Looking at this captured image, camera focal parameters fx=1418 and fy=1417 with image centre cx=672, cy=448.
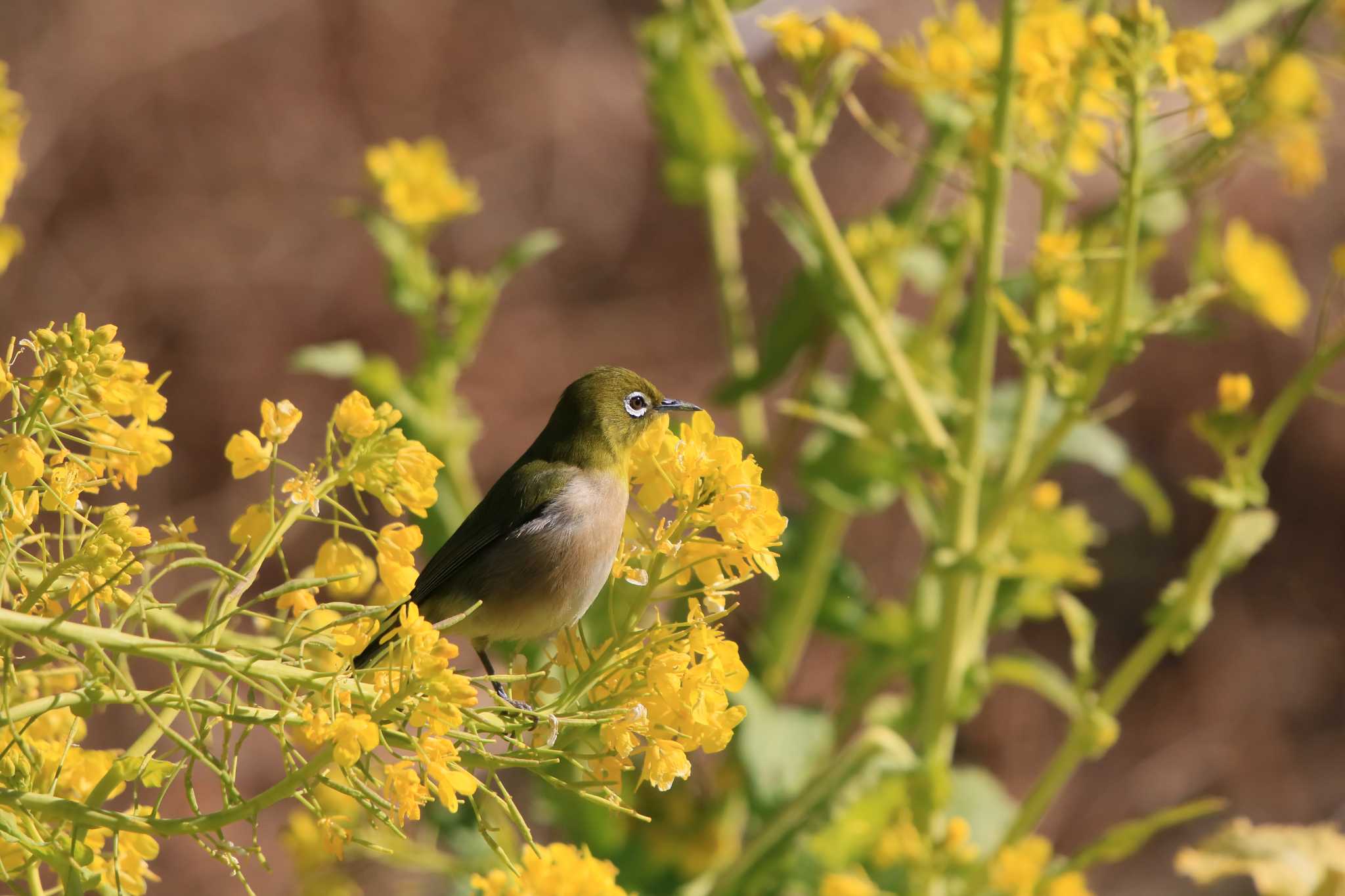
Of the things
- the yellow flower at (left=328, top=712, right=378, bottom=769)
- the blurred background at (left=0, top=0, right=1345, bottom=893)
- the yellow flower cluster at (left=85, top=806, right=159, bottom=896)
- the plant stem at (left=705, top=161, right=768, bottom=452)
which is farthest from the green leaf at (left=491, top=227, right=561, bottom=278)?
the blurred background at (left=0, top=0, right=1345, bottom=893)

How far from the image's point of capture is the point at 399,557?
3.07ft

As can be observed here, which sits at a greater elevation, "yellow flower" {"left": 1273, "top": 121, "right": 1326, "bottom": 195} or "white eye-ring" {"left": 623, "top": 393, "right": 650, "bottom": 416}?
"white eye-ring" {"left": 623, "top": 393, "right": 650, "bottom": 416}

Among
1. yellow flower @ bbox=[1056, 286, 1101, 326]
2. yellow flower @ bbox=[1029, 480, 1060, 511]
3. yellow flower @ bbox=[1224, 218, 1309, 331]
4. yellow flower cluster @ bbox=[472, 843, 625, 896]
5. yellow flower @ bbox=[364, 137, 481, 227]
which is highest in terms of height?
yellow flower @ bbox=[364, 137, 481, 227]

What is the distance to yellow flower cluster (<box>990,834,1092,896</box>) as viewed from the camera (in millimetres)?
1575

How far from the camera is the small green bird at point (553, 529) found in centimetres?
119

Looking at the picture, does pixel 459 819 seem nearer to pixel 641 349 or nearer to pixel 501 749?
pixel 501 749

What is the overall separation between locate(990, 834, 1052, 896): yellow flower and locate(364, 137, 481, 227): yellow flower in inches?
41.0

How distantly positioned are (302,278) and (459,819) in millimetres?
2381

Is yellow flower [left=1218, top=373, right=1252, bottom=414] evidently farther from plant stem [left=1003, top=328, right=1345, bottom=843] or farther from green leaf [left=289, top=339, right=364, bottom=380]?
green leaf [left=289, top=339, right=364, bottom=380]

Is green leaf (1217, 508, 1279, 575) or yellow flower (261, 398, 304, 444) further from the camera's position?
green leaf (1217, 508, 1279, 575)

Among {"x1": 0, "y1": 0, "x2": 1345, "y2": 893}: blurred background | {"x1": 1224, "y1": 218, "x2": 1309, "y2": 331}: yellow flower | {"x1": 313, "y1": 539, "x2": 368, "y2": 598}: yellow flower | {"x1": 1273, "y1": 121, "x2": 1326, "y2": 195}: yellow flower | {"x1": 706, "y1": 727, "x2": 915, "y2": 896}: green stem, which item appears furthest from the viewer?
{"x1": 0, "y1": 0, "x2": 1345, "y2": 893}: blurred background

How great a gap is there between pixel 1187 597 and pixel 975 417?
305 mm

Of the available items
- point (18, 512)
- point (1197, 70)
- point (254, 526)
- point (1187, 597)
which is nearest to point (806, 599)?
point (1187, 597)

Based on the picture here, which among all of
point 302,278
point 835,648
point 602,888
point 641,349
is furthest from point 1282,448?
point 602,888
